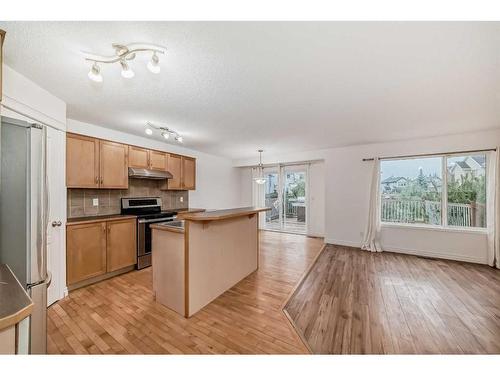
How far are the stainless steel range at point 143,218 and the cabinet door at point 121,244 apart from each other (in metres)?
0.09

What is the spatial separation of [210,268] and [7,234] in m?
1.68

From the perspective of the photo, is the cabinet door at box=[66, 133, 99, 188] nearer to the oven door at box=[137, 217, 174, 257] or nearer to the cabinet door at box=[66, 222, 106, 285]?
the cabinet door at box=[66, 222, 106, 285]

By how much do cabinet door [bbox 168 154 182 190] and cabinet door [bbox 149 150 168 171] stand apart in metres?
0.12

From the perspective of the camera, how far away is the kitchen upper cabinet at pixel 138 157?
140 inches

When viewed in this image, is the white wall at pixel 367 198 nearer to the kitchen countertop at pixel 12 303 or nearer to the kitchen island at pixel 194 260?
the kitchen island at pixel 194 260

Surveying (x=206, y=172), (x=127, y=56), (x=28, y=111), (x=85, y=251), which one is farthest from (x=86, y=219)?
(x=206, y=172)

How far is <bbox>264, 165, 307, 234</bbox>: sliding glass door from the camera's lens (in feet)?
20.1

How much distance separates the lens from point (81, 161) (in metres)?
2.90

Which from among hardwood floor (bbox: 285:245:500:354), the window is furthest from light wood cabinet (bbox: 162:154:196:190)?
the window

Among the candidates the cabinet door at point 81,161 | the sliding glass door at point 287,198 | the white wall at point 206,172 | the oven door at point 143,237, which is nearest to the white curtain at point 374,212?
the sliding glass door at point 287,198

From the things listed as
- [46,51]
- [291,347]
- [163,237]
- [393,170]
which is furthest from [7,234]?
[393,170]

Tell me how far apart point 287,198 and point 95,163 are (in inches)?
195

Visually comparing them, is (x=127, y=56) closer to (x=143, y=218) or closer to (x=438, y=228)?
(x=143, y=218)
